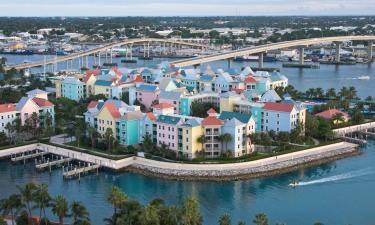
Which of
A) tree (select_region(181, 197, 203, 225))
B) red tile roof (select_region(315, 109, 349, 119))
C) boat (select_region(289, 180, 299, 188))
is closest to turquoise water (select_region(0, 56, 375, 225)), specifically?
boat (select_region(289, 180, 299, 188))

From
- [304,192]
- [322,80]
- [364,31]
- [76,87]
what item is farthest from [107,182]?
[364,31]

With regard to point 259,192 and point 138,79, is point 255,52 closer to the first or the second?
point 138,79

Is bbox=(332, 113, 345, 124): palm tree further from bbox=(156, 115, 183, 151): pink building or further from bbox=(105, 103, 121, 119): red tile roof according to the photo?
bbox=(105, 103, 121, 119): red tile roof

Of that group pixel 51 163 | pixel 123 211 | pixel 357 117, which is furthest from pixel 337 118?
pixel 123 211

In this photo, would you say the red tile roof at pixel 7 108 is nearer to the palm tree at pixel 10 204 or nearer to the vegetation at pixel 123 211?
the vegetation at pixel 123 211

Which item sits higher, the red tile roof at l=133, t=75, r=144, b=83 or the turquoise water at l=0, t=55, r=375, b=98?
the red tile roof at l=133, t=75, r=144, b=83

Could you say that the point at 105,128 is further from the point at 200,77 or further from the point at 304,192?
the point at 200,77
